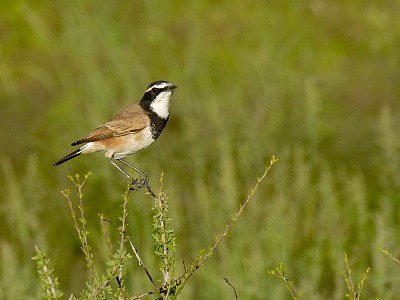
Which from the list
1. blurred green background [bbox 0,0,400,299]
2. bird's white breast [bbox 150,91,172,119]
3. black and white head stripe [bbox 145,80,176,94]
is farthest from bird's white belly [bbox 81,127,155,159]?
blurred green background [bbox 0,0,400,299]

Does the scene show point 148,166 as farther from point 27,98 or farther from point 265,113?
point 27,98

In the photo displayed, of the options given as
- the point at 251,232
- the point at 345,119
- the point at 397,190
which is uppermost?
the point at 251,232

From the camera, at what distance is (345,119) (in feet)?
39.8

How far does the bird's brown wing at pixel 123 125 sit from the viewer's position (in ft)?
18.3

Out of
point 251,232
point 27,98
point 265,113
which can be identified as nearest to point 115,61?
point 265,113

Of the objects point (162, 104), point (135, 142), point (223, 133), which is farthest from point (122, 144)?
point (223, 133)

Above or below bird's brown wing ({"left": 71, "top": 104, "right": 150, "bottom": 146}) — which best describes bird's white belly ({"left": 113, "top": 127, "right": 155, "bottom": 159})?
below

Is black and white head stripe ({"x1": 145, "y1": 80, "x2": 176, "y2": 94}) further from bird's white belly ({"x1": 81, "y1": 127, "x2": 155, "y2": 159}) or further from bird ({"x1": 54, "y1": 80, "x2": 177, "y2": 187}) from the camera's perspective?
bird's white belly ({"x1": 81, "y1": 127, "x2": 155, "y2": 159})

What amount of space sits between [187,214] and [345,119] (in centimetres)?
359

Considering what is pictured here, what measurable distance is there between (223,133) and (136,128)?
11.9 ft

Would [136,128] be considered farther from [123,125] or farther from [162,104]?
[162,104]

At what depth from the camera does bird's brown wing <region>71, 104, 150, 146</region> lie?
18.3 ft

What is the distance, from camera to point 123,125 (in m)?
5.62

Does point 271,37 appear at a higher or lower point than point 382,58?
higher
